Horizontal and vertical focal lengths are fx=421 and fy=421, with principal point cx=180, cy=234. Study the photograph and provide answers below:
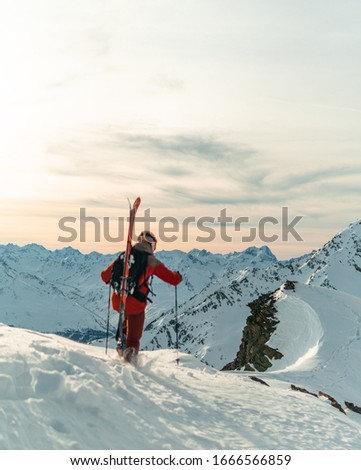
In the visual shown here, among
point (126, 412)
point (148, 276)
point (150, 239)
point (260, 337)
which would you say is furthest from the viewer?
point (260, 337)

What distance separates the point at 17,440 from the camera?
4426mm

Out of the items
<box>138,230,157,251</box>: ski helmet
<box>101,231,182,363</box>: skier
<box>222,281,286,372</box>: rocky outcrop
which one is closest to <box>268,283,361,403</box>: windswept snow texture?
<box>222,281,286,372</box>: rocky outcrop

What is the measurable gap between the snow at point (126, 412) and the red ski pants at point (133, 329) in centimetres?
95

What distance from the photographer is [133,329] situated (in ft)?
30.8

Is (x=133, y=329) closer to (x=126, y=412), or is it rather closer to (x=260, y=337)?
(x=126, y=412)

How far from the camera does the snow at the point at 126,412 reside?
4926 millimetres

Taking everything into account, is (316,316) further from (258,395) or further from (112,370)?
(112,370)

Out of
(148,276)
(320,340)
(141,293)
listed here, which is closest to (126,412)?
(141,293)

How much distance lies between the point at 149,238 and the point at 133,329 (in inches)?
81.9

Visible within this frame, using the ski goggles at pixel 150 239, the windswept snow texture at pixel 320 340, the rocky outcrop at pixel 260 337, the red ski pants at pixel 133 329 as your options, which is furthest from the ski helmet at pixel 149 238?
the rocky outcrop at pixel 260 337

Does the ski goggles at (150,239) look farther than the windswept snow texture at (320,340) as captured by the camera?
No

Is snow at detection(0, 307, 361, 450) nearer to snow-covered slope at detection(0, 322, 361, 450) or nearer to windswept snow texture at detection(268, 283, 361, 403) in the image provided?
snow-covered slope at detection(0, 322, 361, 450)

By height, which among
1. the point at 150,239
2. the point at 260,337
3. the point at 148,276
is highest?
the point at 150,239

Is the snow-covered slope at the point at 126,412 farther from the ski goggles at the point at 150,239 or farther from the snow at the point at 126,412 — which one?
the ski goggles at the point at 150,239
